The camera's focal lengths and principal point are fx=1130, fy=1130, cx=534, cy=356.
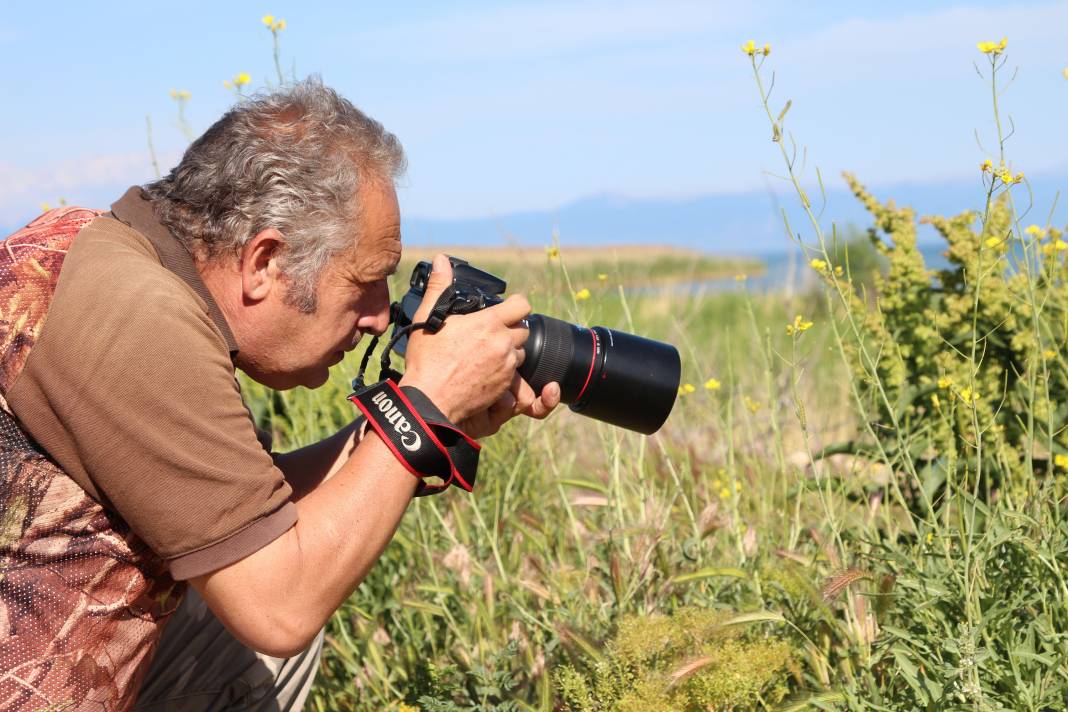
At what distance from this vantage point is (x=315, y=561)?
1.75 m

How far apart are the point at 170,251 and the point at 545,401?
2.51 feet

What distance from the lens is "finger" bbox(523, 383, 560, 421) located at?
2219 mm

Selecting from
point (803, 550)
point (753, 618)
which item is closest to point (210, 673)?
point (753, 618)

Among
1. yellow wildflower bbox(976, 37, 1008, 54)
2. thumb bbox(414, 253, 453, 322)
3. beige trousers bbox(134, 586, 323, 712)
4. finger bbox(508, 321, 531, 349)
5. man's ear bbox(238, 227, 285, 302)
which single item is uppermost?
yellow wildflower bbox(976, 37, 1008, 54)

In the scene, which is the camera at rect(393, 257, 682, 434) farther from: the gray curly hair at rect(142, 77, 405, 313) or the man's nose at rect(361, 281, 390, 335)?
the gray curly hair at rect(142, 77, 405, 313)

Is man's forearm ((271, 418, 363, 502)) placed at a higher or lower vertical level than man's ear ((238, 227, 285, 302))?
lower

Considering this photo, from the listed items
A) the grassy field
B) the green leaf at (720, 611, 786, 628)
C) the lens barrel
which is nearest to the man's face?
the lens barrel

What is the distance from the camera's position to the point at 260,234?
190 centimetres

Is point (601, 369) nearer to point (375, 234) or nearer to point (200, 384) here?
point (375, 234)

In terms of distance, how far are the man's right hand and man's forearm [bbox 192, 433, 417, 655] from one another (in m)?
0.15

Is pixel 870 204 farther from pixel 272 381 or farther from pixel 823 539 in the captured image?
pixel 272 381

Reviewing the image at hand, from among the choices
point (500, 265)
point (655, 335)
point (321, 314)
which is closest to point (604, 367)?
point (321, 314)

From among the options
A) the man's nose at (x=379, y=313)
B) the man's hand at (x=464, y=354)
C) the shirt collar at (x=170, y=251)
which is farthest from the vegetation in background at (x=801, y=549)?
the shirt collar at (x=170, y=251)

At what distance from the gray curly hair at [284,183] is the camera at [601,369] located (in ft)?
0.79
